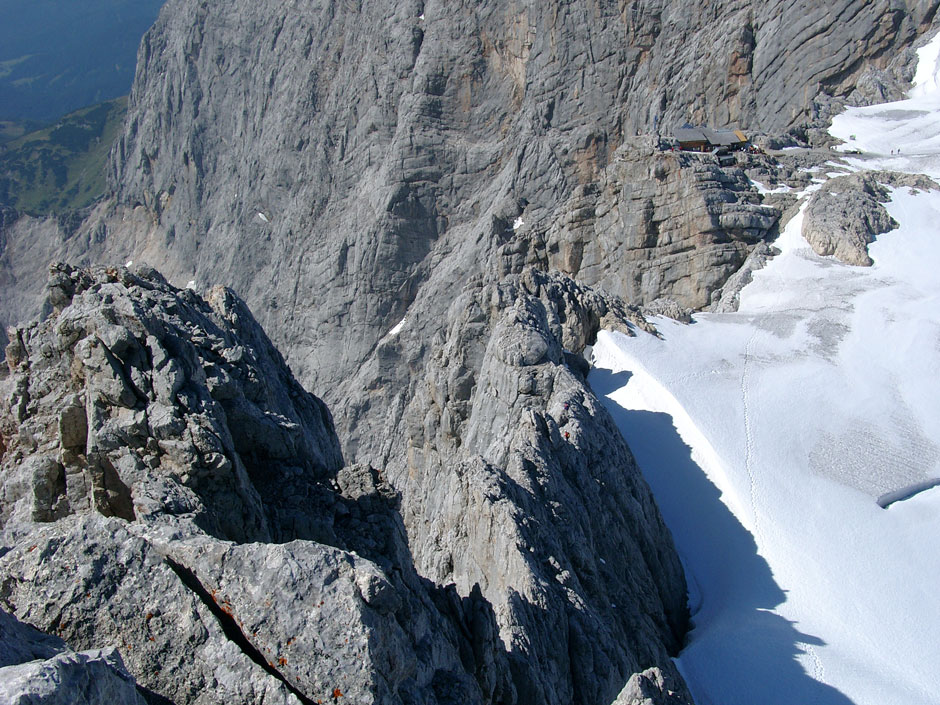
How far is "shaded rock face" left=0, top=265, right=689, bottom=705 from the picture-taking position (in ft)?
26.1

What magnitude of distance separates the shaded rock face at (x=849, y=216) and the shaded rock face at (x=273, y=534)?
23835 mm

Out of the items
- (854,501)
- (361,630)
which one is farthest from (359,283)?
(361,630)

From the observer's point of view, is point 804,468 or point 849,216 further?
point 849,216

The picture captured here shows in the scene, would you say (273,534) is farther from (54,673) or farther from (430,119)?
(430,119)

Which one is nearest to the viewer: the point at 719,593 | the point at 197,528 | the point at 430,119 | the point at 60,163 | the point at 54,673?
the point at 54,673

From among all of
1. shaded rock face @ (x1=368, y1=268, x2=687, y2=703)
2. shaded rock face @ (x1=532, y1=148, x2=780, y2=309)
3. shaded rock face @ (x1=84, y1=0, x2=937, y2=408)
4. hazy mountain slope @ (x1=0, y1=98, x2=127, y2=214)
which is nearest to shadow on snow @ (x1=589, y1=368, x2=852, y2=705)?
shaded rock face @ (x1=368, y1=268, x2=687, y2=703)

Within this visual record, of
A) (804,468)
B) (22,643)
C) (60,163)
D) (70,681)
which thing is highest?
(60,163)

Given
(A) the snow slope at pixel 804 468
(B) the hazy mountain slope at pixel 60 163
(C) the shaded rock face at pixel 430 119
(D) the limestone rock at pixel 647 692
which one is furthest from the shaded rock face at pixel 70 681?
(B) the hazy mountain slope at pixel 60 163

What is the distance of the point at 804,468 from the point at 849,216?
23179mm

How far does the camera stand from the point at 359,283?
2958 inches

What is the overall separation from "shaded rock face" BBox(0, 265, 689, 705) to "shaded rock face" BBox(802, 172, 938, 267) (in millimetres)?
23835

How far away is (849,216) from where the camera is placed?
45.1 metres

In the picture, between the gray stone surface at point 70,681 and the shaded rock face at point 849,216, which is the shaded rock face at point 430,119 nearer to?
the shaded rock face at point 849,216

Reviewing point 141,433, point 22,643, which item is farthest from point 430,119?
point 22,643
